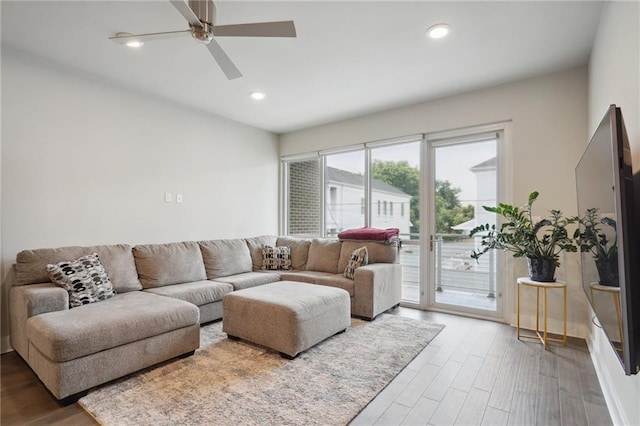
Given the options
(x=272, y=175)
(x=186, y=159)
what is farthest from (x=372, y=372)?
(x=272, y=175)

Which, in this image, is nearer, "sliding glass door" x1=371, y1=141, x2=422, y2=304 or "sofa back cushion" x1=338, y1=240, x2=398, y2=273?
"sofa back cushion" x1=338, y1=240, x2=398, y2=273

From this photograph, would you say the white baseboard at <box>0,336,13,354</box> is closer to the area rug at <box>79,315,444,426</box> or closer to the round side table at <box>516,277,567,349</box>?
the area rug at <box>79,315,444,426</box>

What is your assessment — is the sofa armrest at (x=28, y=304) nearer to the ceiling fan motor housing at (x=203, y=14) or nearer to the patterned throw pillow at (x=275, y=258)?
the ceiling fan motor housing at (x=203, y=14)

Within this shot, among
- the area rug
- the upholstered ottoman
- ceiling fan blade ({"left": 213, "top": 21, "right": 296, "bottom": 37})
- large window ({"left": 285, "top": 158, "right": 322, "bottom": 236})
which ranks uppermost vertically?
ceiling fan blade ({"left": 213, "top": 21, "right": 296, "bottom": 37})

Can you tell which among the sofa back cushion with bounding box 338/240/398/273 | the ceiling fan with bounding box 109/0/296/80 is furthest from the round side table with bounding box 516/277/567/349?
the ceiling fan with bounding box 109/0/296/80

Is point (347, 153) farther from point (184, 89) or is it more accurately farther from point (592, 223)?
point (592, 223)

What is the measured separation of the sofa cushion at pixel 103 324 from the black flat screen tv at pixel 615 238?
2.61 meters

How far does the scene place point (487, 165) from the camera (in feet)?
12.3

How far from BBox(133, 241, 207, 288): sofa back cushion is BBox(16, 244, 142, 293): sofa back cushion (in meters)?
0.09

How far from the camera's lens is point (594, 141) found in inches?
59.6

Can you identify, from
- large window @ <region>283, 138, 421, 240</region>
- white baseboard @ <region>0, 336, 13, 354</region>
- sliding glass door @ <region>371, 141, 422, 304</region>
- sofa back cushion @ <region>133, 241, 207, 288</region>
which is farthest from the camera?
large window @ <region>283, 138, 421, 240</region>

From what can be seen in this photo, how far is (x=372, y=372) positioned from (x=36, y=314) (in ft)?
8.01

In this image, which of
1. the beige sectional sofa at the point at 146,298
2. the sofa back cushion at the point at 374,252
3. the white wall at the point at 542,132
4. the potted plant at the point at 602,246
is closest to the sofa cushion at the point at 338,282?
the beige sectional sofa at the point at 146,298

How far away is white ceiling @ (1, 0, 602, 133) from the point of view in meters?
2.27
